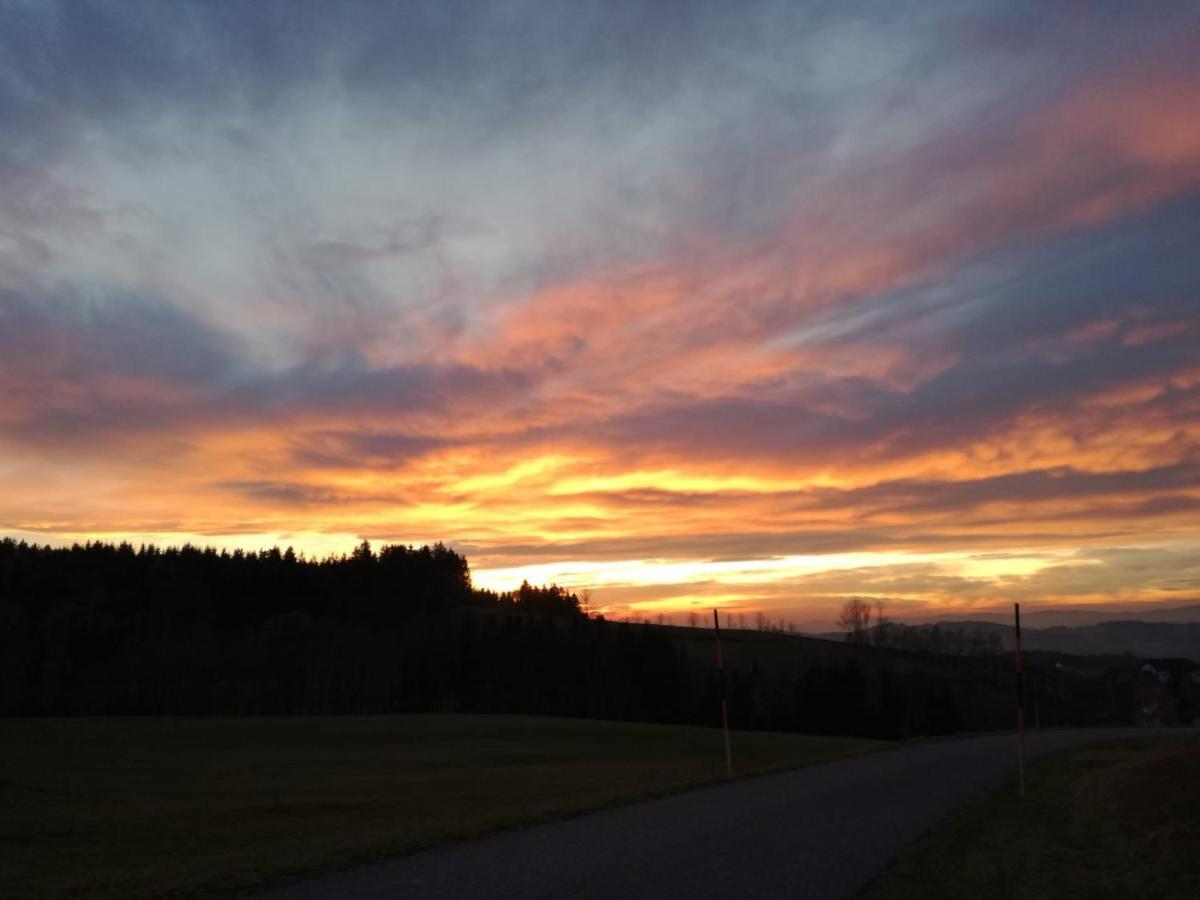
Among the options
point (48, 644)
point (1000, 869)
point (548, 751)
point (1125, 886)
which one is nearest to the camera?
point (1125, 886)

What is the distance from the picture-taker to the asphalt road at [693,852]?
408 inches

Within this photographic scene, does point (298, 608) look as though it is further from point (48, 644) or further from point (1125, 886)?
point (1125, 886)

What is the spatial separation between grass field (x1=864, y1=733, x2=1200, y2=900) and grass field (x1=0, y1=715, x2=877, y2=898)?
20.6 feet

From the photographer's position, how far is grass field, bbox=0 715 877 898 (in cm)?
1406

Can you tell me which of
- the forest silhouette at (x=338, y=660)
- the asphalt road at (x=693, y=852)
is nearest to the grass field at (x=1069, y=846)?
the asphalt road at (x=693, y=852)

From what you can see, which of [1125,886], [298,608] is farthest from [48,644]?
[1125,886]

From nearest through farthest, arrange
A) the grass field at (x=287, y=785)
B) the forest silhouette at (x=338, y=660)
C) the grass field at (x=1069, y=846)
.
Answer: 1. the grass field at (x=1069, y=846)
2. the grass field at (x=287, y=785)
3. the forest silhouette at (x=338, y=660)

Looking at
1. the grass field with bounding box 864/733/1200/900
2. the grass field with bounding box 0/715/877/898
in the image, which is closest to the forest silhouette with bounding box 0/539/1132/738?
the grass field with bounding box 0/715/877/898

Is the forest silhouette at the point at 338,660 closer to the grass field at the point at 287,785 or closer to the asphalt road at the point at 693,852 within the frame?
the grass field at the point at 287,785

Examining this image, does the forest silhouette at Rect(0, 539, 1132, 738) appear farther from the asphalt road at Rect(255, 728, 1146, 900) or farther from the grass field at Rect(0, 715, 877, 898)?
the asphalt road at Rect(255, 728, 1146, 900)

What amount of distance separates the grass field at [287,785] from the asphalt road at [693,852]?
1.07m

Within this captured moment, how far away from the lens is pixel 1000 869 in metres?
12.1

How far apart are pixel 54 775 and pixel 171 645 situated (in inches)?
3426

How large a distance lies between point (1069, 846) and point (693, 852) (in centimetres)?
579
